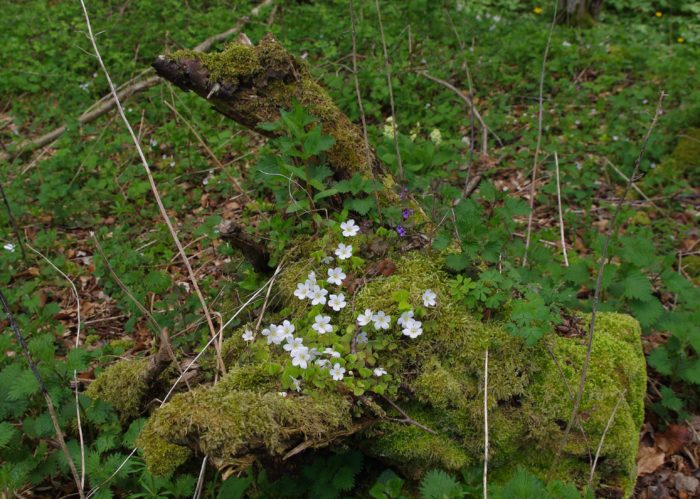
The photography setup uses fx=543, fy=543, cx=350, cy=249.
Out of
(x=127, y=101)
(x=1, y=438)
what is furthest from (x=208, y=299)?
(x=127, y=101)

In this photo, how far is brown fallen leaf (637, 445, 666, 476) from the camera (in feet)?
9.64

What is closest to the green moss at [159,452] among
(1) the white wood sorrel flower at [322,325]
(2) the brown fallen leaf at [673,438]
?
(1) the white wood sorrel flower at [322,325]

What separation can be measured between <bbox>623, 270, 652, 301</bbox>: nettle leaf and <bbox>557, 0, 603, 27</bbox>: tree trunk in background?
646 cm

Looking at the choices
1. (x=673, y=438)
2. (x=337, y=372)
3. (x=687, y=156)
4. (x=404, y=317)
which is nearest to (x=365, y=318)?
(x=404, y=317)

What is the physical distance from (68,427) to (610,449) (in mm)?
2688

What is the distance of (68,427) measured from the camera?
2.88 metres

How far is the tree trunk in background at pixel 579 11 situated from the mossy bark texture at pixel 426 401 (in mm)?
6970

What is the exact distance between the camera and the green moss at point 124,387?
2.80m

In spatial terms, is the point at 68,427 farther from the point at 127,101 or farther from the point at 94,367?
the point at 127,101

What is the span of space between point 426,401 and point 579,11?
805cm

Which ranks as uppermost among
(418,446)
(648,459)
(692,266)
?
(418,446)

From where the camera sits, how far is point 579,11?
8.33m

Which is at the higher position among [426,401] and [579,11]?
[426,401]

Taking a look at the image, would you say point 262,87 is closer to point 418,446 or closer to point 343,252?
point 343,252
